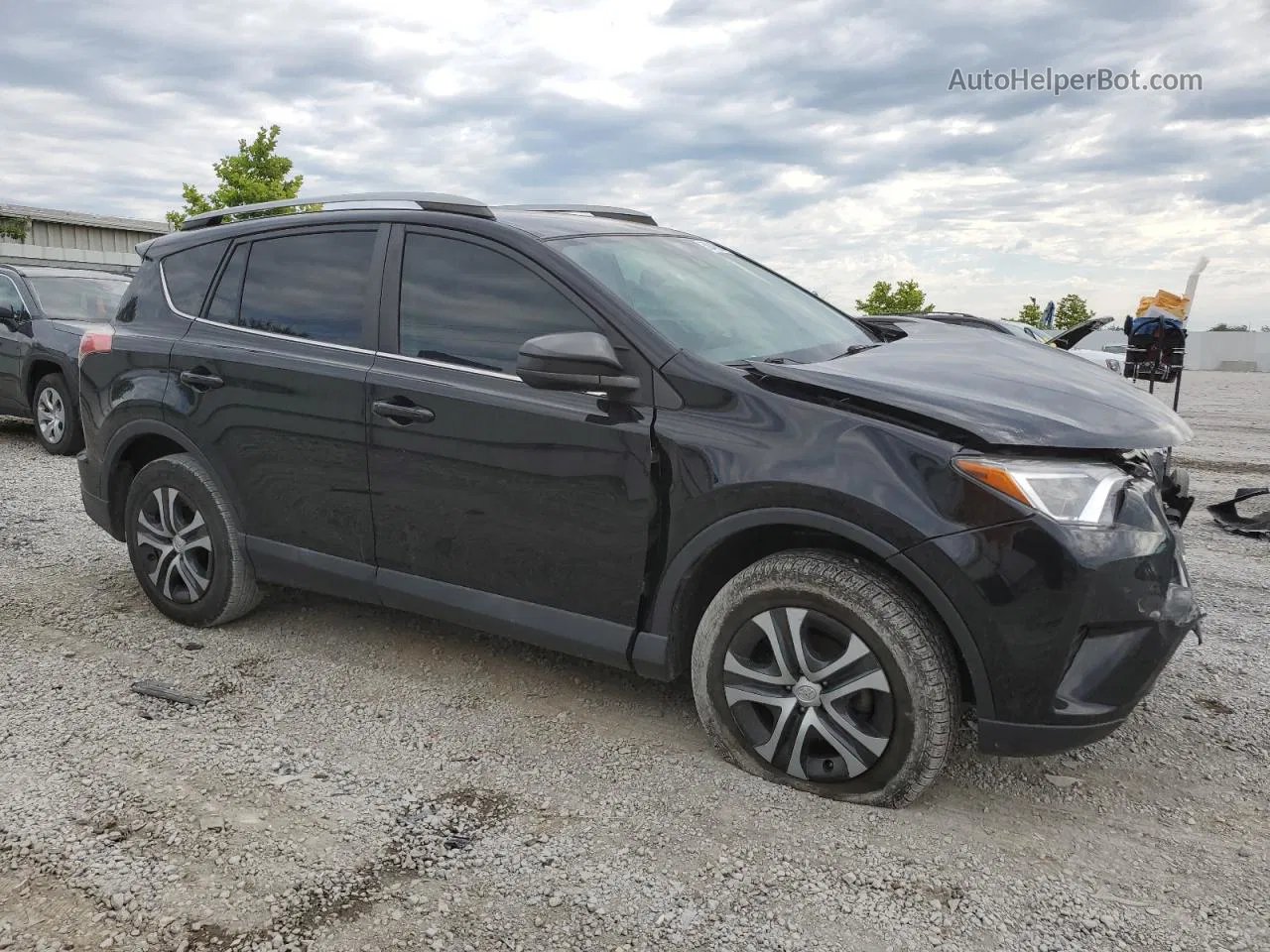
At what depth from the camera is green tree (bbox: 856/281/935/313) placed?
3750cm

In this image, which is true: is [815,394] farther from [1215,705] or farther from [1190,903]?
[1215,705]

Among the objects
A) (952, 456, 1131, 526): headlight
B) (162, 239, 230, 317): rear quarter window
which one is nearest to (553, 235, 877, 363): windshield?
(952, 456, 1131, 526): headlight

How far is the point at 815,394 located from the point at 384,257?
174 cm

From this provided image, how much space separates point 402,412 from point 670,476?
1.06 m

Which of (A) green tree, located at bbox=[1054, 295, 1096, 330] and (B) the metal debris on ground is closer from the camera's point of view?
(B) the metal debris on ground

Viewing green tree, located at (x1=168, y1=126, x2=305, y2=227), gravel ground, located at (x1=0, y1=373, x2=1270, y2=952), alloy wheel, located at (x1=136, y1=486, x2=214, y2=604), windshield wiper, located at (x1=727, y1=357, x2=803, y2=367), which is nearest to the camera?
gravel ground, located at (x1=0, y1=373, x2=1270, y2=952)

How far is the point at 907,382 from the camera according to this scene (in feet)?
9.34

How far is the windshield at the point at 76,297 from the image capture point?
927 cm

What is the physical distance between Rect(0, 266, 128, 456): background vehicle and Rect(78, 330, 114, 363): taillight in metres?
4.83

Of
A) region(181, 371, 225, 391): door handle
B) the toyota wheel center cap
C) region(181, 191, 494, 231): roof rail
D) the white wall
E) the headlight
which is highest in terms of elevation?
region(181, 191, 494, 231): roof rail

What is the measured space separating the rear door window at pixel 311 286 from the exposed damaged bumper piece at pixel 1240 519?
17.8 ft

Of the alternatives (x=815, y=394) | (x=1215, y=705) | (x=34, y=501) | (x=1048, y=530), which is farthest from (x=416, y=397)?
(x=34, y=501)

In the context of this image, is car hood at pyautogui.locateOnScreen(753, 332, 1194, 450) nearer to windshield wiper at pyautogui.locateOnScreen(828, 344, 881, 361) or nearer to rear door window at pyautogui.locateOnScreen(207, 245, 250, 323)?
windshield wiper at pyautogui.locateOnScreen(828, 344, 881, 361)

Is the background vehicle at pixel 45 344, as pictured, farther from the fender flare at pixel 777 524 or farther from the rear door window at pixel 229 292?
the fender flare at pixel 777 524
